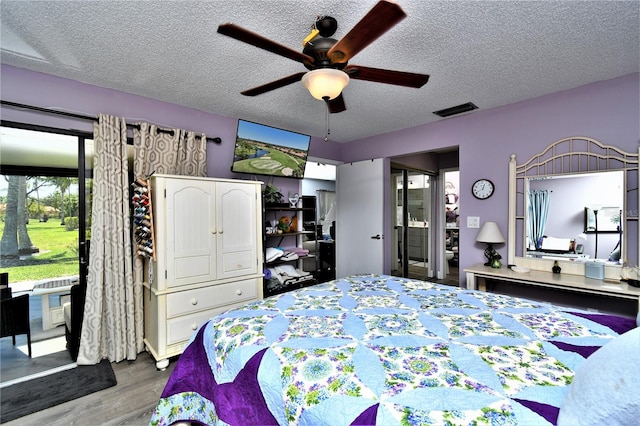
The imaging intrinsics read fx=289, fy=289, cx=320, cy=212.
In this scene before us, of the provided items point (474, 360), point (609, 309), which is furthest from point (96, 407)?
point (609, 309)

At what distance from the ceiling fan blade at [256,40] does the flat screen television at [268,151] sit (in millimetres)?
1978

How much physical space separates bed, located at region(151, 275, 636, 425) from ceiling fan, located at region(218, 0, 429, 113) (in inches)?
48.2

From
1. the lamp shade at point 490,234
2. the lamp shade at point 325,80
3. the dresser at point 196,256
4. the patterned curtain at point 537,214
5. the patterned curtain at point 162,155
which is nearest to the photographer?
the lamp shade at point 325,80

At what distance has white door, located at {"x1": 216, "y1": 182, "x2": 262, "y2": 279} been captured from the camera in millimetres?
2742

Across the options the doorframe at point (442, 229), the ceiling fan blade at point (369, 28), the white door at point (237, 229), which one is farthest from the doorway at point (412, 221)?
the ceiling fan blade at point (369, 28)

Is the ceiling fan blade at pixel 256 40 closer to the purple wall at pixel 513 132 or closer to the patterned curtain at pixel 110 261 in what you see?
the patterned curtain at pixel 110 261

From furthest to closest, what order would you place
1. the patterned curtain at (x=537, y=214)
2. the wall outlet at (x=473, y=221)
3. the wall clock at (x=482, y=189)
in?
the wall outlet at (x=473, y=221)
the wall clock at (x=482, y=189)
the patterned curtain at (x=537, y=214)

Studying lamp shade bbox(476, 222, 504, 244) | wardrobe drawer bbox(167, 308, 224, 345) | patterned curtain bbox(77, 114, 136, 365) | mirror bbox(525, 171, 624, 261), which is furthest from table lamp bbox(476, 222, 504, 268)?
patterned curtain bbox(77, 114, 136, 365)

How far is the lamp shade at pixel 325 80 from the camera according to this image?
148cm

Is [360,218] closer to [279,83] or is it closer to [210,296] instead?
[210,296]

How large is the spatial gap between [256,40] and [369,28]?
50 cm

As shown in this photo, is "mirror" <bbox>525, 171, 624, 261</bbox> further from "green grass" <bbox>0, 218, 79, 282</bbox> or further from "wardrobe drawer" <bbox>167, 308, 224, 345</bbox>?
"green grass" <bbox>0, 218, 79, 282</bbox>

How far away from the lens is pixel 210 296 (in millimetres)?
2666

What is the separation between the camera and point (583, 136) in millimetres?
2574
